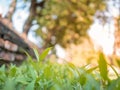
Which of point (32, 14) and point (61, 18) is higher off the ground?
point (61, 18)

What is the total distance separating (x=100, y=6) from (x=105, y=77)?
55.4 feet

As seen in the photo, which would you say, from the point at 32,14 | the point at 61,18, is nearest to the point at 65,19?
the point at 61,18

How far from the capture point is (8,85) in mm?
925

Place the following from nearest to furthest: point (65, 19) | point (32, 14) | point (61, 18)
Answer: point (32, 14), point (61, 18), point (65, 19)

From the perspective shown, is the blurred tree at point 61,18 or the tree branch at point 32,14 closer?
the tree branch at point 32,14

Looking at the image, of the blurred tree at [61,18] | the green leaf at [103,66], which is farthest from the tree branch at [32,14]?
the green leaf at [103,66]

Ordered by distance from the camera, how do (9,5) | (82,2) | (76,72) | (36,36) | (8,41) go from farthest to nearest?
(36,36) → (82,2) → (9,5) → (8,41) → (76,72)

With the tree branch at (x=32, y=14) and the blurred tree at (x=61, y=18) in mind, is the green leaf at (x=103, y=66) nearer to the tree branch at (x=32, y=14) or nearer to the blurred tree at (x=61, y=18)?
the blurred tree at (x=61, y=18)

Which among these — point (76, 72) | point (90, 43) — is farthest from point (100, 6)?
point (76, 72)

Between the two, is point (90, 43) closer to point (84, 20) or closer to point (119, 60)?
point (84, 20)

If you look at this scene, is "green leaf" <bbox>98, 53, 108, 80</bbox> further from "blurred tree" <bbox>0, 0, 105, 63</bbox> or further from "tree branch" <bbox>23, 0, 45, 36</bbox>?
"tree branch" <bbox>23, 0, 45, 36</bbox>

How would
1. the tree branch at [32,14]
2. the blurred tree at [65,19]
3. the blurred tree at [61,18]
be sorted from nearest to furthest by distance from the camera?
the tree branch at [32,14] → the blurred tree at [61,18] → the blurred tree at [65,19]

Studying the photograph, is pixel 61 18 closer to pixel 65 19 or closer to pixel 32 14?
pixel 65 19

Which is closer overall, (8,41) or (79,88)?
(79,88)
